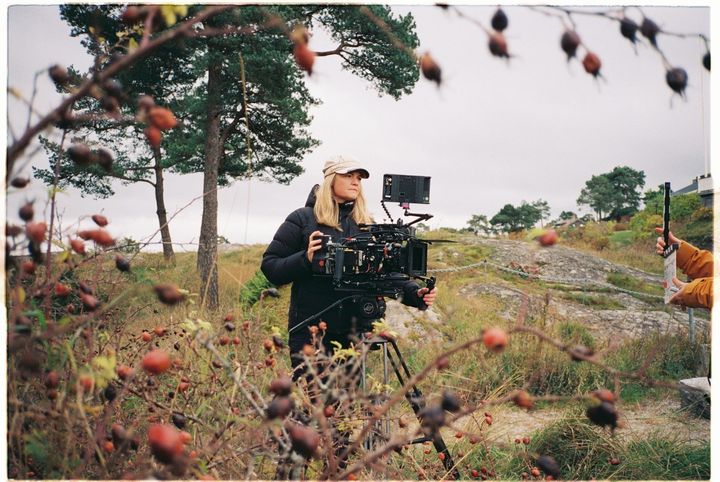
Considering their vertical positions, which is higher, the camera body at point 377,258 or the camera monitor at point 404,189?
the camera monitor at point 404,189

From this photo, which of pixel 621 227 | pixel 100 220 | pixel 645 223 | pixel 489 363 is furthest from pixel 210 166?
pixel 621 227

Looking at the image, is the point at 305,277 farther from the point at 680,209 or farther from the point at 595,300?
the point at 595,300

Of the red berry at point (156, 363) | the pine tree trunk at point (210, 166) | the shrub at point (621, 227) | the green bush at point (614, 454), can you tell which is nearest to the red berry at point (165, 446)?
the red berry at point (156, 363)

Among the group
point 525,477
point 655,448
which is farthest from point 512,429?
point 525,477

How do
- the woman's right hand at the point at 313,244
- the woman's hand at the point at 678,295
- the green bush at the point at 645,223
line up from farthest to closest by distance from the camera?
the green bush at the point at 645,223 < the woman's hand at the point at 678,295 < the woman's right hand at the point at 313,244

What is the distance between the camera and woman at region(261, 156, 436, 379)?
8.47ft

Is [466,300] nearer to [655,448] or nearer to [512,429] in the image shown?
[512,429]

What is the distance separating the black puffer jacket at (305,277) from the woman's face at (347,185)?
0.09 meters

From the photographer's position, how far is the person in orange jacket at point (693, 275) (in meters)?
2.49

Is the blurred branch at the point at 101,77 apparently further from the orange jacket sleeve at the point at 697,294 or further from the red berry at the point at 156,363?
the orange jacket sleeve at the point at 697,294

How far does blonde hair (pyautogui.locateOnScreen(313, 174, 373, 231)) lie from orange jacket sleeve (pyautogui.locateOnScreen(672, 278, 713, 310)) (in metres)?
1.47

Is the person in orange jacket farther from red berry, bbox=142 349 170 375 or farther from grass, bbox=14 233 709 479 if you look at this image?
red berry, bbox=142 349 170 375

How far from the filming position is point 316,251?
8.18ft

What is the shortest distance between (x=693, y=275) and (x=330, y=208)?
71.8 inches
